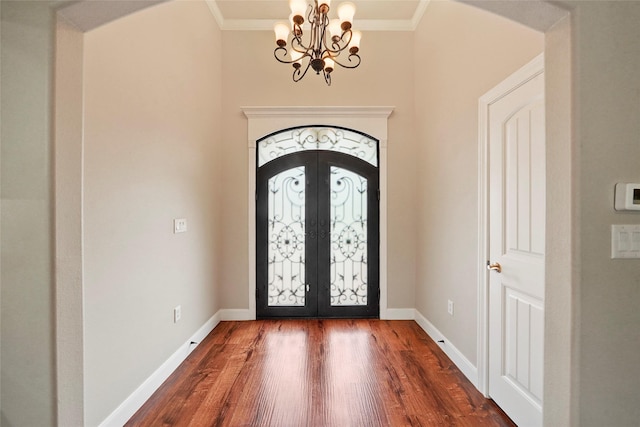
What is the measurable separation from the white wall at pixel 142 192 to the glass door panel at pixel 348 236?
150 cm

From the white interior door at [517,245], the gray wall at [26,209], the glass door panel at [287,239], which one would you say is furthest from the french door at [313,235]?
the gray wall at [26,209]

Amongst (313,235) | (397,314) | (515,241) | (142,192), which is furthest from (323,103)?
(397,314)

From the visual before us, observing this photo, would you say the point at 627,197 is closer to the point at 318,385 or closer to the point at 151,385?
the point at 318,385

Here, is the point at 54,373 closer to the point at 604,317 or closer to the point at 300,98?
the point at 604,317

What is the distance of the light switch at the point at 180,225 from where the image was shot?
2496 mm

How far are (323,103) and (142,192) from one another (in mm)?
2370

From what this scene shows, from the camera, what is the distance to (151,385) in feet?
7.00

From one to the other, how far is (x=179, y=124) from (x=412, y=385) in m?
2.86

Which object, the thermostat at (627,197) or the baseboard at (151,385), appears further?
the baseboard at (151,385)

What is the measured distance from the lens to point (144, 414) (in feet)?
6.34

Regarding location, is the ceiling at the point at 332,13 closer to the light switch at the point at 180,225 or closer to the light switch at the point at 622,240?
the light switch at the point at 180,225

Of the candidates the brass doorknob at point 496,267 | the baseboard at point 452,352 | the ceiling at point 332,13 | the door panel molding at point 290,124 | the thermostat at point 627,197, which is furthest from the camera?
the door panel molding at point 290,124

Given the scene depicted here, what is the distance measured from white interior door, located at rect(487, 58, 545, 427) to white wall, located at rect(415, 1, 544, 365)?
0.66 feet

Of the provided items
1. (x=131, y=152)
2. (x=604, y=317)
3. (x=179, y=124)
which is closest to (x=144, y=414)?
(x=131, y=152)
